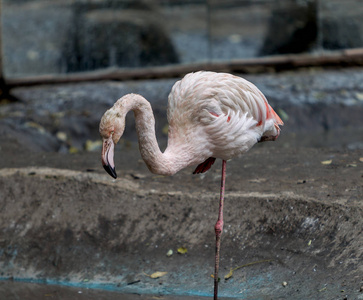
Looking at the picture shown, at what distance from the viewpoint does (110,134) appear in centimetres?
293

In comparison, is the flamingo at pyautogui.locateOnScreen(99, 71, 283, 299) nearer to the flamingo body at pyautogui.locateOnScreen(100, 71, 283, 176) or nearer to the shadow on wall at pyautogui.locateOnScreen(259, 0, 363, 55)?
the flamingo body at pyautogui.locateOnScreen(100, 71, 283, 176)

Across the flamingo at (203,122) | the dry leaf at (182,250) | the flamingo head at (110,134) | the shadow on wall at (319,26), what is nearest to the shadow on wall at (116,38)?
the shadow on wall at (319,26)

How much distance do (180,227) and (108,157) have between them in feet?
5.07

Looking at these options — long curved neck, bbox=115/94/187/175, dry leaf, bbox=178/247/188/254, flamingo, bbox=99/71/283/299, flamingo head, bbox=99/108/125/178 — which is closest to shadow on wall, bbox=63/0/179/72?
dry leaf, bbox=178/247/188/254

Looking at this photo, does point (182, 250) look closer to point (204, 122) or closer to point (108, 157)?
point (204, 122)

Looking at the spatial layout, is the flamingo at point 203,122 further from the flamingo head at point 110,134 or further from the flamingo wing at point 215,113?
the flamingo head at point 110,134

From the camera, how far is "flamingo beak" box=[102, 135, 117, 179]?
9.49ft

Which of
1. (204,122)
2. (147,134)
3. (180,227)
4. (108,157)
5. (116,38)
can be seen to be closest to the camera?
(108,157)

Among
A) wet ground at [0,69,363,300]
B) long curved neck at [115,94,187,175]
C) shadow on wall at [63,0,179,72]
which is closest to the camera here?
long curved neck at [115,94,187,175]

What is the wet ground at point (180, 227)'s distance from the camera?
3799mm

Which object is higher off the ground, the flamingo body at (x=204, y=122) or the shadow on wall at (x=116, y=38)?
the flamingo body at (x=204, y=122)

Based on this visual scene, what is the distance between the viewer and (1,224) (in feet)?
15.0

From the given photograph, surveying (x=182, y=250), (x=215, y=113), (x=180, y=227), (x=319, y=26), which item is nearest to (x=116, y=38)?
(x=319, y=26)

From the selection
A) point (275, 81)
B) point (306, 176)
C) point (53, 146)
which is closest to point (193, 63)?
point (275, 81)
